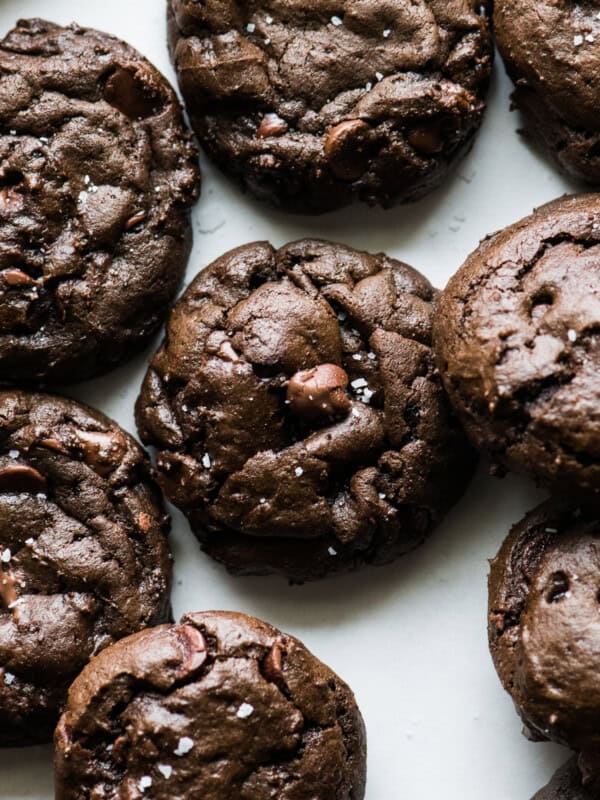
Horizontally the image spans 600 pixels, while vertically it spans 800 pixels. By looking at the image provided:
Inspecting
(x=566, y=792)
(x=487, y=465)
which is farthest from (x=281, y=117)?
(x=566, y=792)

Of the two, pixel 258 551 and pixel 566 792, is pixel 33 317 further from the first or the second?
pixel 566 792

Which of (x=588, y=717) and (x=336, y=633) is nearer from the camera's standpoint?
(x=588, y=717)

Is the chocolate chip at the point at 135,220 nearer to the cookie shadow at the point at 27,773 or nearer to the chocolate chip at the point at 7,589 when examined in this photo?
the chocolate chip at the point at 7,589

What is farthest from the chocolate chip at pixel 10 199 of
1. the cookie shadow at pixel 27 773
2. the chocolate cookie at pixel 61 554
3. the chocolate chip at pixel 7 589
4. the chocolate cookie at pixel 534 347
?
the cookie shadow at pixel 27 773

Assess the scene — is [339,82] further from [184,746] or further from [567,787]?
[567,787]

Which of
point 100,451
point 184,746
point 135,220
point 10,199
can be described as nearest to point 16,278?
point 10,199

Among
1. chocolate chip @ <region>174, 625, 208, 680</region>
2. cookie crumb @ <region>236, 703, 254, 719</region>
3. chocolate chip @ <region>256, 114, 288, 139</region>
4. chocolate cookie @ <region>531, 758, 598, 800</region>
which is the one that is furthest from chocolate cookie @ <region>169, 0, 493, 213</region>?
chocolate cookie @ <region>531, 758, 598, 800</region>

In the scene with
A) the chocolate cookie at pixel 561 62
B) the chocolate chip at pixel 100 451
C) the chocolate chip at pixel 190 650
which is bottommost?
the chocolate chip at pixel 190 650

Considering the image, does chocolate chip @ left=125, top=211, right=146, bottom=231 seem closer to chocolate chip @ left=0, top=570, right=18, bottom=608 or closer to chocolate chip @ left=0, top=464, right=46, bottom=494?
chocolate chip @ left=0, top=464, right=46, bottom=494
